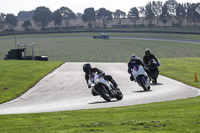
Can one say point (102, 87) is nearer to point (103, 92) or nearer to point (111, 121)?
point (103, 92)

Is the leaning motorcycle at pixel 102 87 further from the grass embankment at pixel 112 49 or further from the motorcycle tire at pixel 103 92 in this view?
the grass embankment at pixel 112 49

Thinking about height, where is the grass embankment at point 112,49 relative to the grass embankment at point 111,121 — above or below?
below

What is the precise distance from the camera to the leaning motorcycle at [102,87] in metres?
17.0

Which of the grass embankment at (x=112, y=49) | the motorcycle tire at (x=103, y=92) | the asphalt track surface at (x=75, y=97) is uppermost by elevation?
the motorcycle tire at (x=103, y=92)

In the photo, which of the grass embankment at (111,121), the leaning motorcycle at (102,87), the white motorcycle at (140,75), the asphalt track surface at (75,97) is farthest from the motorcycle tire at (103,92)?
the white motorcycle at (140,75)

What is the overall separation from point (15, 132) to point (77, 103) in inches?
307

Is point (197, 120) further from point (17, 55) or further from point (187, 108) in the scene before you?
point (17, 55)

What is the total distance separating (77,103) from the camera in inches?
707

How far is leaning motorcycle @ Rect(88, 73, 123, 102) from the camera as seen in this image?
1703 centimetres

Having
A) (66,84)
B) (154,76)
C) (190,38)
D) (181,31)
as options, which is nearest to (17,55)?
(66,84)

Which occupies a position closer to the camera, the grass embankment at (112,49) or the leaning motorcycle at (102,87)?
the leaning motorcycle at (102,87)

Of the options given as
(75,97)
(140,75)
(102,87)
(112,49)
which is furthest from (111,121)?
(112,49)

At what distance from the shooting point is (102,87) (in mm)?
17266

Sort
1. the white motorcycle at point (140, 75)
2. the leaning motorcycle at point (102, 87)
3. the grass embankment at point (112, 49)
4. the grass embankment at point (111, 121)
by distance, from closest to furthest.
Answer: the grass embankment at point (111, 121) < the leaning motorcycle at point (102, 87) < the white motorcycle at point (140, 75) < the grass embankment at point (112, 49)
